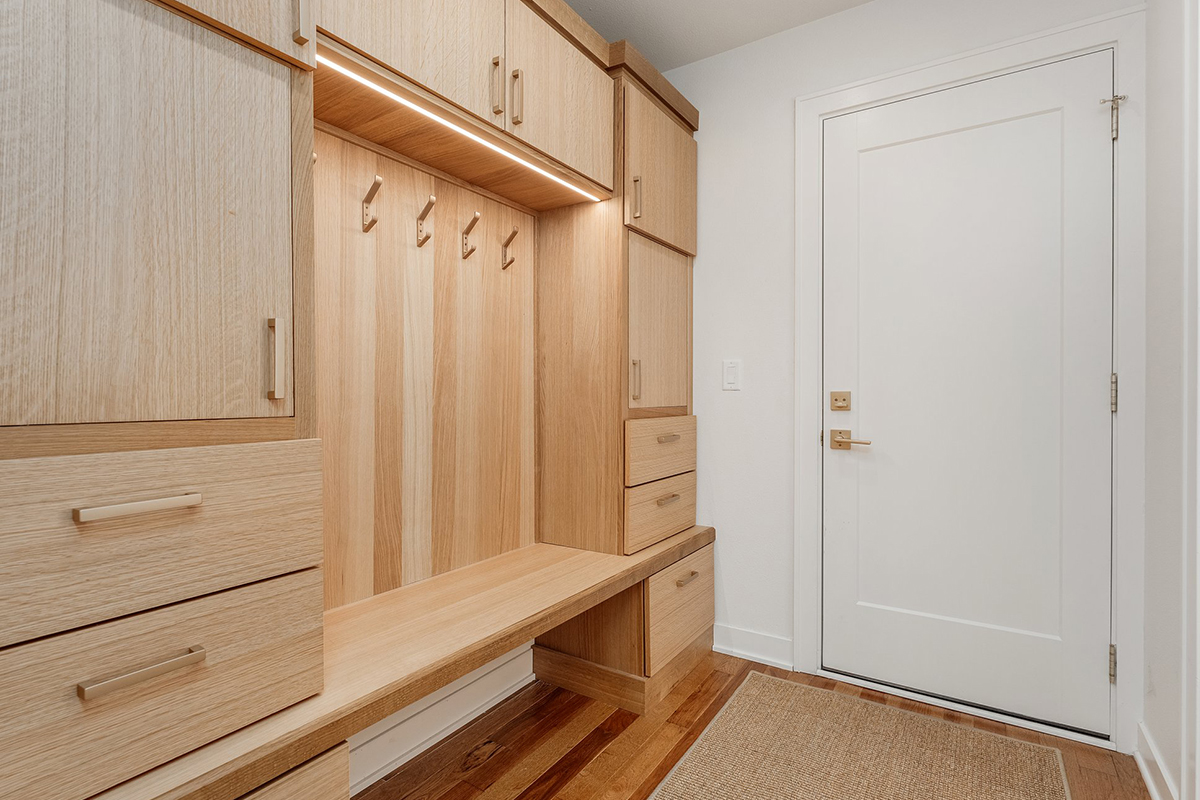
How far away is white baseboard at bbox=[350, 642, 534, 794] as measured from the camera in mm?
1745

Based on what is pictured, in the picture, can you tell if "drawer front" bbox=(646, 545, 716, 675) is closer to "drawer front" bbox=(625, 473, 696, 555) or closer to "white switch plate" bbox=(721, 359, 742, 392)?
"drawer front" bbox=(625, 473, 696, 555)

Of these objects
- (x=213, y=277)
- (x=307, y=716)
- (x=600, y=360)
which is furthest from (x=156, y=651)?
(x=600, y=360)

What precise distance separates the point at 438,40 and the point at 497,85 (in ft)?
0.67

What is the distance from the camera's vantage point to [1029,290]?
202cm

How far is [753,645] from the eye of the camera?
99.9 inches

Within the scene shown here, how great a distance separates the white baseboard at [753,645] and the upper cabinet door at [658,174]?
1590 millimetres

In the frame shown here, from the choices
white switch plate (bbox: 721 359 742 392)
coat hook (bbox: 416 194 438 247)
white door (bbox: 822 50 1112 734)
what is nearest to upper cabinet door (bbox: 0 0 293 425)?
coat hook (bbox: 416 194 438 247)

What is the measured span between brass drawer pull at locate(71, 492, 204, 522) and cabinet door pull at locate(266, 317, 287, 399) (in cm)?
20

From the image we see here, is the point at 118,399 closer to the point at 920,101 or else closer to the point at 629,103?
the point at 629,103

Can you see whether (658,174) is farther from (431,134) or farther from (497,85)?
(431,134)

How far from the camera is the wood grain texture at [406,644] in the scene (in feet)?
3.13

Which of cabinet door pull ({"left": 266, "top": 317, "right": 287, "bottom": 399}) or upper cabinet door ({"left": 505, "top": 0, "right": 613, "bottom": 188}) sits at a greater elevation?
upper cabinet door ({"left": 505, "top": 0, "right": 613, "bottom": 188})

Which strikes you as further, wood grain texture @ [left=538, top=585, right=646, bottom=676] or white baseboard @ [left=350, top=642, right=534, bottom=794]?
wood grain texture @ [left=538, top=585, right=646, bottom=676]

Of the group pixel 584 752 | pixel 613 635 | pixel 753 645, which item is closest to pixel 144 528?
pixel 584 752
